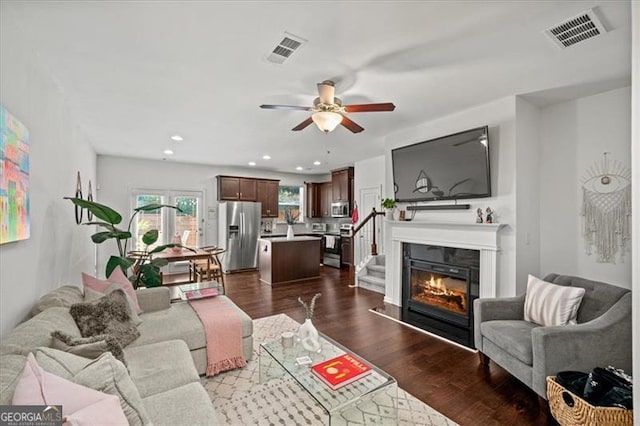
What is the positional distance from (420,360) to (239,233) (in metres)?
5.40

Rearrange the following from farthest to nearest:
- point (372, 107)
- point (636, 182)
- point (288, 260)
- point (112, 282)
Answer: point (288, 260) → point (112, 282) → point (372, 107) → point (636, 182)

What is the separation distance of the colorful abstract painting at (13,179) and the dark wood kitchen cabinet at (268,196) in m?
5.84

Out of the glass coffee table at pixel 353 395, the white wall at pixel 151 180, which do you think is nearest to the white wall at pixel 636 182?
the glass coffee table at pixel 353 395

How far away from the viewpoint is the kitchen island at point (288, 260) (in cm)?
591

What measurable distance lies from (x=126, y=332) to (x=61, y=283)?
55.1 inches

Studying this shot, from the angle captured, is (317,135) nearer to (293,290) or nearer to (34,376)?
(293,290)

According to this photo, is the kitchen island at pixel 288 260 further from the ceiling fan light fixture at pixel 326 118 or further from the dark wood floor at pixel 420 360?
the ceiling fan light fixture at pixel 326 118

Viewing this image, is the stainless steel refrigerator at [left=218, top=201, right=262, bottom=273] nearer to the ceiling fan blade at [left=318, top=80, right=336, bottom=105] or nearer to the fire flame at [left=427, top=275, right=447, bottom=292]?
the fire flame at [left=427, top=275, right=447, bottom=292]

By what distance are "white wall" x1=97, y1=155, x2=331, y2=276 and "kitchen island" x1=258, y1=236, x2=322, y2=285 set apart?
2176mm

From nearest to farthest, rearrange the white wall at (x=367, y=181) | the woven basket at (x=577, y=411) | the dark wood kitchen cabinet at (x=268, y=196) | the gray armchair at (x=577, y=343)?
the woven basket at (x=577, y=411) → the gray armchair at (x=577, y=343) → the white wall at (x=367, y=181) → the dark wood kitchen cabinet at (x=268, y=196)

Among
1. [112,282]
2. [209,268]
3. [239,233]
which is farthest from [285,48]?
[239,233]

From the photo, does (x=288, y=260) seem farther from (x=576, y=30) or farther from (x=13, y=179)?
(x=576, y=30)

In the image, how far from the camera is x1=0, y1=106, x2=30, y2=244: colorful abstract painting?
1.63 meters

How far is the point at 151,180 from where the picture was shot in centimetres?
672
